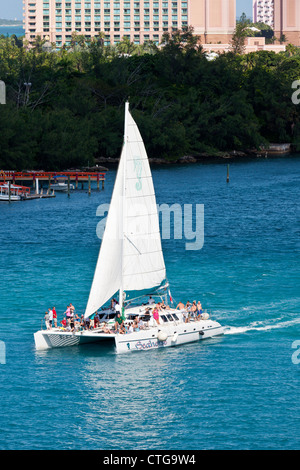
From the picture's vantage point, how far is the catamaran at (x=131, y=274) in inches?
2616

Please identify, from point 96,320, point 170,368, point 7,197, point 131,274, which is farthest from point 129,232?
point 7,197

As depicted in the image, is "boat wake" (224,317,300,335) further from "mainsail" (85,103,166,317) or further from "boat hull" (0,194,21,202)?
"boat hull" (0,194,21,202)

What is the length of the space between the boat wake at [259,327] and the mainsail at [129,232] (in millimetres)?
8585

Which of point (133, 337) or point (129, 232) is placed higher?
point (129, 232)

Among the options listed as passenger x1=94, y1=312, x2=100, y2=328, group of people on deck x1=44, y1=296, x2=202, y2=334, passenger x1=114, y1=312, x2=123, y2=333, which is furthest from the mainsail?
passenger x1=114, y1=312, x2=123, y2=333

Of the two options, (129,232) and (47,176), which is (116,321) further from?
(47,176)

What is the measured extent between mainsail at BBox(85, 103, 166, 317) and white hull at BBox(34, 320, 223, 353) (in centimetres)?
224

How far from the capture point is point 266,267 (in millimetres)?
100562

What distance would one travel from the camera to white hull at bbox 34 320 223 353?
215 feet

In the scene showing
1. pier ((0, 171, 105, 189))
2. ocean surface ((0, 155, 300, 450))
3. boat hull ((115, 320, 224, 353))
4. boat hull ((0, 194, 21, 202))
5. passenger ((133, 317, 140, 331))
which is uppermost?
pier ((0, 171, 105, 189))

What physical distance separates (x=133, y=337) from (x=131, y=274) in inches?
235

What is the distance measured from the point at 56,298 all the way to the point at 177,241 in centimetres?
3771

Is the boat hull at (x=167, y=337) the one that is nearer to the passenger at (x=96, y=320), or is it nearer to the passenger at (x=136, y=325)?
the passenger at (x=136, y=325)

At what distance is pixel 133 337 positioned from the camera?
65.5m
